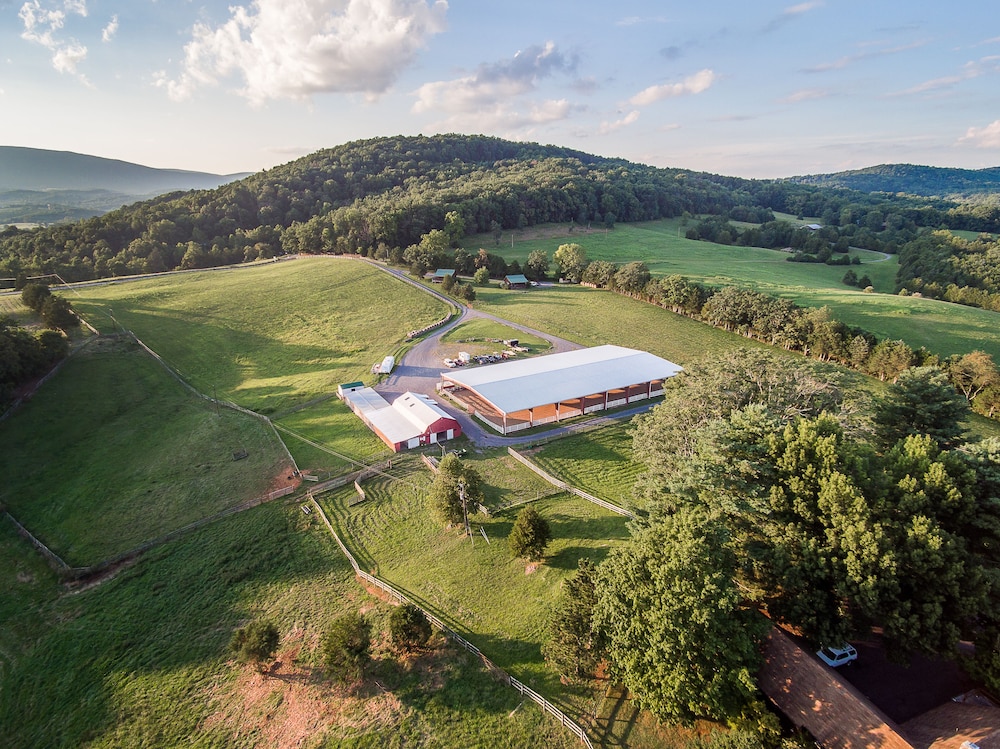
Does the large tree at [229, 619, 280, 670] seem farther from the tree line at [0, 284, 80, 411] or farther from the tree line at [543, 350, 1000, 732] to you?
the tree line at [0, 284, 80, 411]

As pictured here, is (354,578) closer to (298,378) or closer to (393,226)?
(298,378)

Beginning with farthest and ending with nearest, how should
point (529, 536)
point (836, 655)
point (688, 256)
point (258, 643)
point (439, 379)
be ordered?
point (688, 256)
point (439, 379)
point (529, 536)
point (258, 643)
point (836, 655)

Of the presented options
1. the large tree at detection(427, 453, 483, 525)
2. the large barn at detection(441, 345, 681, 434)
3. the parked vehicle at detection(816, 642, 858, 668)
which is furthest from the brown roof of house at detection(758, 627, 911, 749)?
the large barn at detection(441, 345, 681, 434)

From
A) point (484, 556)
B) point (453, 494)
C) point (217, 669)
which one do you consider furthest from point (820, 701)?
point (217, 669)

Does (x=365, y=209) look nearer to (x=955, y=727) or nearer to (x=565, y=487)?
(x=565, y=487)

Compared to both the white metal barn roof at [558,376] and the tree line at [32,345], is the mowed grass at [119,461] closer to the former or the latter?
the tree line at [32,345]

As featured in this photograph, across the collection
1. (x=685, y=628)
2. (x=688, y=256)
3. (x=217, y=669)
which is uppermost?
(x=688, y=256)
